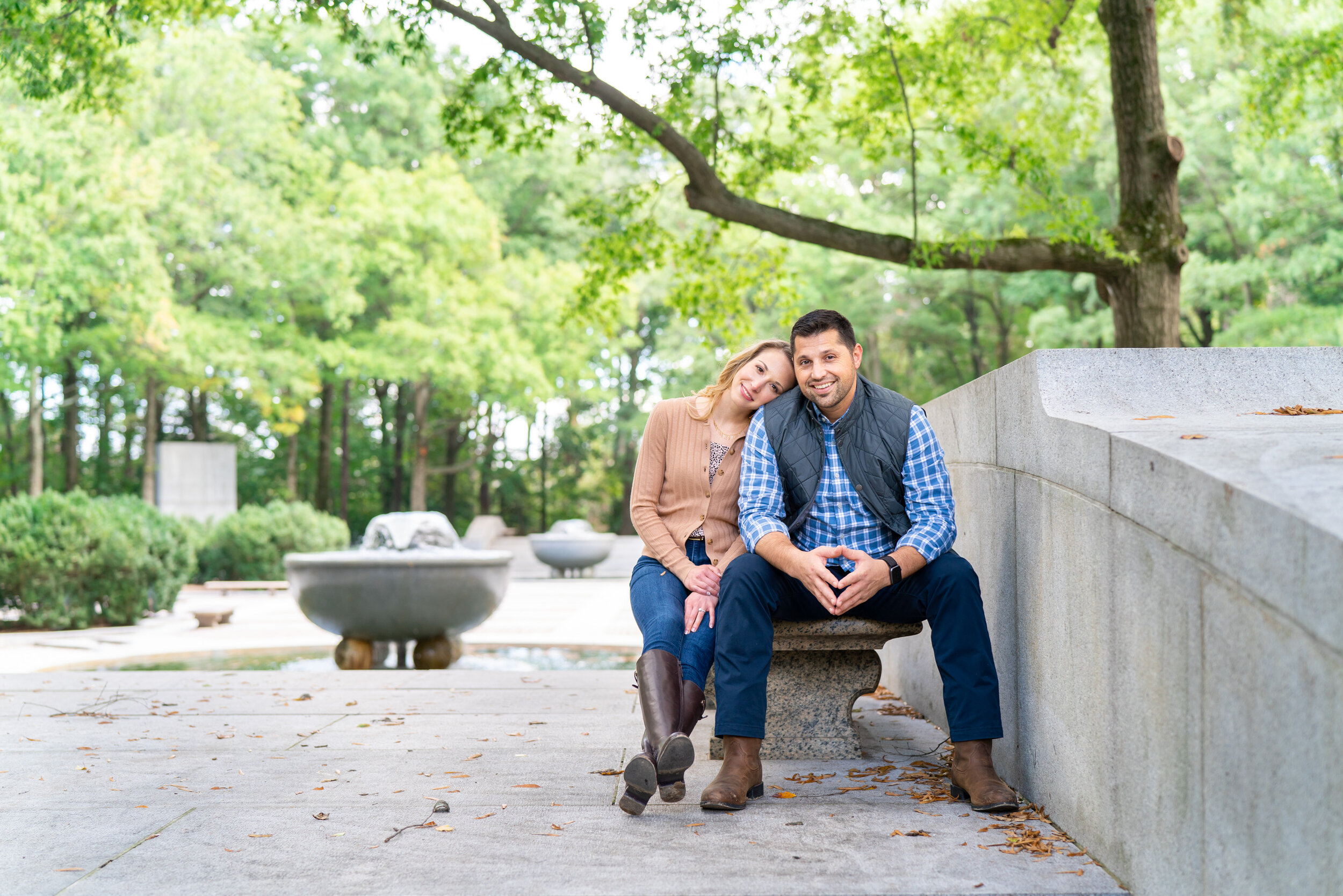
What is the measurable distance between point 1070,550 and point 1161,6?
10.9 metres

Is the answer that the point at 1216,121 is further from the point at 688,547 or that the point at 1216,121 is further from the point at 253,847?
the point at 253,847

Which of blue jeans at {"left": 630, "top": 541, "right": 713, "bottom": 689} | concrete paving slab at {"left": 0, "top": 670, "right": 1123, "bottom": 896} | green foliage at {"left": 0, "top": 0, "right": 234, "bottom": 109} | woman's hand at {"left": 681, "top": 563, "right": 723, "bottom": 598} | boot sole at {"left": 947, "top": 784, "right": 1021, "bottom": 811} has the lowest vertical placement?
concrete paving slab at {"left": 0, "top": 670, "right": 1123, "bottom": 896}

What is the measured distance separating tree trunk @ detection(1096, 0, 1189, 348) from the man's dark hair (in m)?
5.51

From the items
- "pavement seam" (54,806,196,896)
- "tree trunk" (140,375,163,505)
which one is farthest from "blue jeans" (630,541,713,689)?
"tree trunk" (140,375,163,505)

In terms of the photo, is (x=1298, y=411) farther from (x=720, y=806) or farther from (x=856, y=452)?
(x=720, y=806)

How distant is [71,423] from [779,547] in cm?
2496

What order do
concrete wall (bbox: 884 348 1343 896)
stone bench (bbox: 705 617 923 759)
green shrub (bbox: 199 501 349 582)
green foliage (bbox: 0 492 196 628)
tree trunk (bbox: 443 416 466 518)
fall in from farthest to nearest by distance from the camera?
tree trunk (bbox: 443 416 466 518) → green shrub (bbox: 199 501 349 582) → green foliage (bbox: 0 492 196 628) → stone bench (bbox: 705 617 923 759) → concrete wall (bbox: 884 348 1343 896)

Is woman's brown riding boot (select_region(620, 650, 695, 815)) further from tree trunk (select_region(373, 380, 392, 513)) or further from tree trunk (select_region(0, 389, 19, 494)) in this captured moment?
tree trunk (select_region(373, 380, 392, 513))

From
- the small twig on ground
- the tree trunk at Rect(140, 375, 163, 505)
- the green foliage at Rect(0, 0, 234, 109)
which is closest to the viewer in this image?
the small twig on ground

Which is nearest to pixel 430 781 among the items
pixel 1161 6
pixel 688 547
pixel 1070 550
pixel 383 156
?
pixel 688 547

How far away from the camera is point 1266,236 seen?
1769cm

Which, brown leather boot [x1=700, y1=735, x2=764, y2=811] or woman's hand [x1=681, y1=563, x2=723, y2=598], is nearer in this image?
brown leather boot [x1=700, y1=735, x2=764, y2=811]

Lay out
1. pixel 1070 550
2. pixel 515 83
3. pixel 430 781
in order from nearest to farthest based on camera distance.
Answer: pixel 1070 550
pixel 430 781
pixel 515 83

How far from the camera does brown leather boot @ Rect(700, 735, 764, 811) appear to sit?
323 cm
